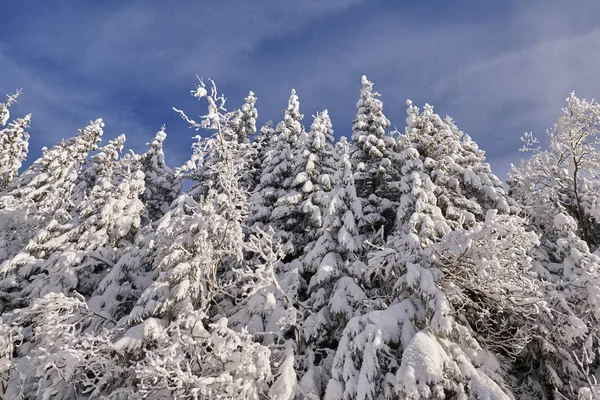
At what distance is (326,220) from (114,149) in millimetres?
18455

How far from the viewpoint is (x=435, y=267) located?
10297mm

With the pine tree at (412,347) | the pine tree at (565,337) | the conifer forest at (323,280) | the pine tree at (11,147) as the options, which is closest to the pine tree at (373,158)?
the conifer forest at (323,280)

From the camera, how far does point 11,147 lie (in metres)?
31.7

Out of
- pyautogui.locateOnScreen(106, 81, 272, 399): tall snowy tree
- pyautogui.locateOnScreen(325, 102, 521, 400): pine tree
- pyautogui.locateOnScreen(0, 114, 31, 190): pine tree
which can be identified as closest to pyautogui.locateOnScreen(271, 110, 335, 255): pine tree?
pyautogui.locateOnScreen(106, 81, 272, 399): tall snowy tree

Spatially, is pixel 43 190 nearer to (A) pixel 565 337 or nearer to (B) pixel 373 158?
(B) pixel 373 158

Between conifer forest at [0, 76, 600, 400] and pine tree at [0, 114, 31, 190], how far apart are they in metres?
8.26

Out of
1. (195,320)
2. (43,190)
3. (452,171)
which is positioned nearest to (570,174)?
(452,171)

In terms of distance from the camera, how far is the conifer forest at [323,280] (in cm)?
938

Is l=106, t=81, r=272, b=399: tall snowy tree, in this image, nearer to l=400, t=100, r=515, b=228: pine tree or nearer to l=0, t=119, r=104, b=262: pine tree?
l=400, t=100, r=515, b=228: pine tree

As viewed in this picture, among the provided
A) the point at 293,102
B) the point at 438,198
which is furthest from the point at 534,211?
the point at 293,102

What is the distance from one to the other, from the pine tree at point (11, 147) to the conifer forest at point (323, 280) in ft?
27.1

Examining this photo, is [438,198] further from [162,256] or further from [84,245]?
[84,245]

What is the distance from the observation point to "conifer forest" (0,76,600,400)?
30.8 ft

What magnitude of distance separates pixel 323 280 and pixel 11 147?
30795 millimetres
